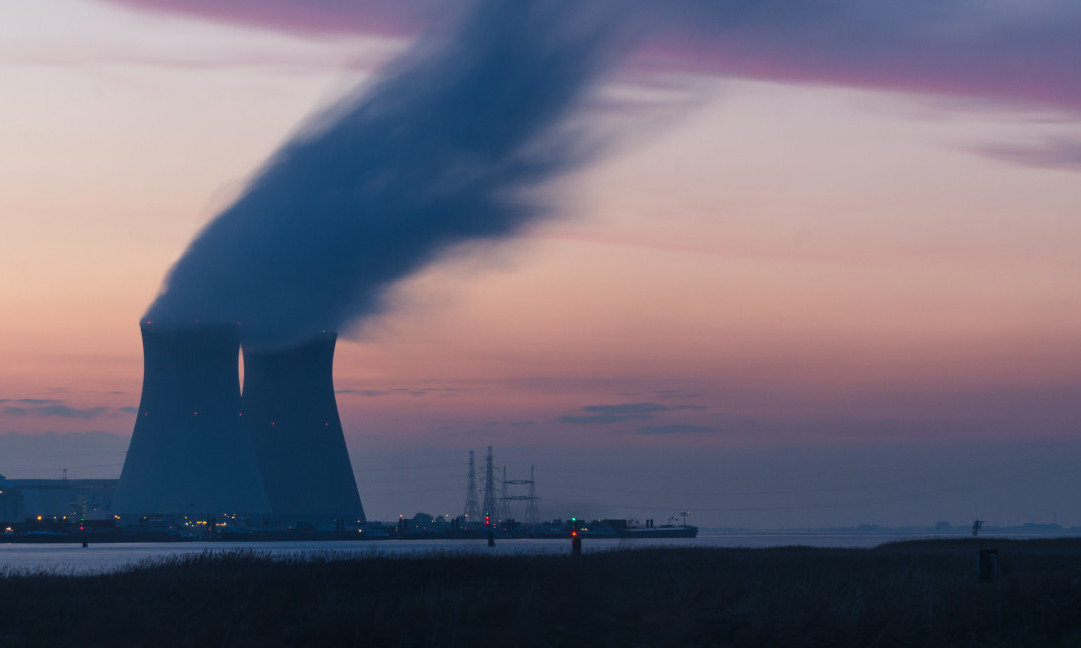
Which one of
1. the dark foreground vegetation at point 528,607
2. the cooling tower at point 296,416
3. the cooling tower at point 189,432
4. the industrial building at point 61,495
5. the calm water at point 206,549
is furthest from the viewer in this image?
the industrial building at point 61,495

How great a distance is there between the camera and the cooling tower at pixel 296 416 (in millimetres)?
78938

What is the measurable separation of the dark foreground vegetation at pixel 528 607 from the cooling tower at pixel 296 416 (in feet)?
161

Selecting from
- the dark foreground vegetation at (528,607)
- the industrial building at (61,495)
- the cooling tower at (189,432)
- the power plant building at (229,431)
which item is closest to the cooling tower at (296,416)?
the power plant building at (229,431)

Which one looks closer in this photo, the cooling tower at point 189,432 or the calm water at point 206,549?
the calm water at point 206,549

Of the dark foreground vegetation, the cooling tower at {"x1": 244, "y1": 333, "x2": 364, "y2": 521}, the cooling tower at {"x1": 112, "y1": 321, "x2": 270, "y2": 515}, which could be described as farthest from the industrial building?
the dark foreground vegetation

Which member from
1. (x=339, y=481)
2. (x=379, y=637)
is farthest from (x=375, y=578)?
(x=339, y=481)

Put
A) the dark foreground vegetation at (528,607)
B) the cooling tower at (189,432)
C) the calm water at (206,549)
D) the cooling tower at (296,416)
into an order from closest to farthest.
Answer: the dark foreground vegetation at (528,607)
the calm water at (206,549)
the cooling tower at (189,432)
the cooling tower at (296,416)

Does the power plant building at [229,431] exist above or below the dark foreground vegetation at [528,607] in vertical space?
above

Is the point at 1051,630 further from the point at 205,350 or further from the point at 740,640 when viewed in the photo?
the point at 205,350

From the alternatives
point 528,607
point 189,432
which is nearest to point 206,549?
point 528,607

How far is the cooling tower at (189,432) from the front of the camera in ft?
221

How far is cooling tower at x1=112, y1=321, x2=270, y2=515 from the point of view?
67250 millimetres

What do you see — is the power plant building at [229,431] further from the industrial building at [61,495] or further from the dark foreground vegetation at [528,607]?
the industrial building at [61,495]

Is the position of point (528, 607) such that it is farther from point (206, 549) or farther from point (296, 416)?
point (296, 416)
